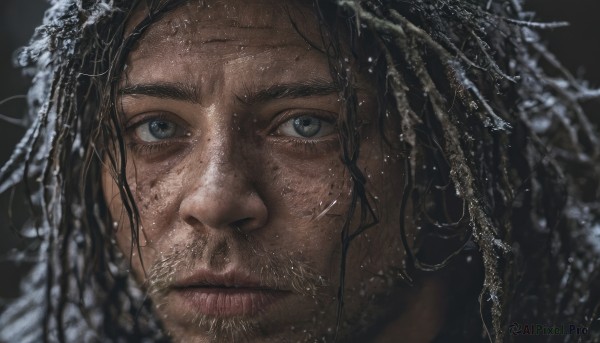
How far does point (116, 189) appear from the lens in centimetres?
205

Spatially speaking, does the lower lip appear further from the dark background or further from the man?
the dark background

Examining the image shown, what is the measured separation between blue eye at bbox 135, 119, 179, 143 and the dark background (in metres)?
1.29

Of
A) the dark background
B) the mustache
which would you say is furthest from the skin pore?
the dark background

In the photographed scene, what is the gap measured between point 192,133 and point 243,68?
8.1 inches

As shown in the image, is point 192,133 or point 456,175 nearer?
point 456,175

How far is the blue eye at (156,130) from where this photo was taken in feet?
6.35

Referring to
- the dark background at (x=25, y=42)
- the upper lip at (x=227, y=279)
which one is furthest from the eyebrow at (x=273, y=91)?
the dark background at (x=25, y=42)

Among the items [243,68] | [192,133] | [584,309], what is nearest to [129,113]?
[192,133]

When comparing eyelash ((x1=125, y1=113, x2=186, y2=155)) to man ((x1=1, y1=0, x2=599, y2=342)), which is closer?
man ((x1=1, y1=0, x2=599, y2=342))

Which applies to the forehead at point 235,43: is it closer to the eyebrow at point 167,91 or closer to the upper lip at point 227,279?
the eyebrow at point 167,91

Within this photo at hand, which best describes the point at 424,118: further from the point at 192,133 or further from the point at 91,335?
the point at 91,335

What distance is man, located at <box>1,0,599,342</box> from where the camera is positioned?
177 cm

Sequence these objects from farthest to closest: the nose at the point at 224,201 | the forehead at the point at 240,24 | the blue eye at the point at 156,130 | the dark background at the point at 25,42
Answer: the dark background at the point at 25,42 → the blue eye at the point at 156,130 → the forehead at the point at 240,24 → the nose at the point at 224,201

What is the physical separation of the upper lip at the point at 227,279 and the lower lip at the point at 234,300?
0.01 m
